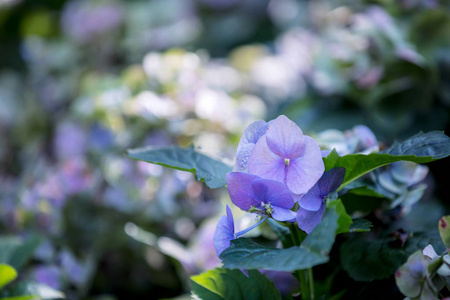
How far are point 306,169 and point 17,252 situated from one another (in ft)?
1.59

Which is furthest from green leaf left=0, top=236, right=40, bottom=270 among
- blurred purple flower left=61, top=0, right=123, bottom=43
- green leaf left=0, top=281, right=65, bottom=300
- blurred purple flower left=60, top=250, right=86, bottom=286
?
blurred purple flower left=61, top=0, right=123, bottom=43

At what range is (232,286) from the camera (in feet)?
1.58

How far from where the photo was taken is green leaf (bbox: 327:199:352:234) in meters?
0.39

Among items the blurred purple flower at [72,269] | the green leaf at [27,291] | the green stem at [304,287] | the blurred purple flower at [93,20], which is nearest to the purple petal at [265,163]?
the green stem at [304,287]

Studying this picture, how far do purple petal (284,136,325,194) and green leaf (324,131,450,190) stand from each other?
0.08ft

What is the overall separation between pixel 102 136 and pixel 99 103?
77 mm

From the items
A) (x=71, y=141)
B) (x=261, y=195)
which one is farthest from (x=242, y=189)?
(x=71, y=141)

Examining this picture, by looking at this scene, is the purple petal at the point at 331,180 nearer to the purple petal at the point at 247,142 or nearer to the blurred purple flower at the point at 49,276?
the purple petal at the point at 247,142

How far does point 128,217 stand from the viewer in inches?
35.5

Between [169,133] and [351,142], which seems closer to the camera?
[351,142]

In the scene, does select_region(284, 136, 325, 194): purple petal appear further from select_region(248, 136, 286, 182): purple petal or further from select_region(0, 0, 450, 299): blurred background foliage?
select_region(0, 0, 450, 299): blurred background foliage

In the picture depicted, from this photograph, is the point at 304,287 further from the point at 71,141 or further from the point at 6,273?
the point at 71,141

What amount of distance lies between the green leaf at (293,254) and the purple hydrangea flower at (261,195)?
0.11ft

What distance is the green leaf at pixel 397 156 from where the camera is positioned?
0.44 metres
